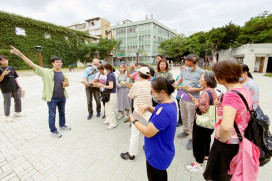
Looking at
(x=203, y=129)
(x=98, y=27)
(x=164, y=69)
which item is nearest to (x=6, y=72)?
(x=164, y=69)

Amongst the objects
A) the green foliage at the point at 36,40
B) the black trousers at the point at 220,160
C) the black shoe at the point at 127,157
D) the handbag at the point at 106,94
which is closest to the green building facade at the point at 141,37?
the green foliage at the point at 36,40

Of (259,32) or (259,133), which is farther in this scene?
(259,32)

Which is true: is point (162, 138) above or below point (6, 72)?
below

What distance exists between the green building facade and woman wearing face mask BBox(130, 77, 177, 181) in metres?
44.0

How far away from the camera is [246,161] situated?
1257 millimetres

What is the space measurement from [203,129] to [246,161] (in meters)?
0.95

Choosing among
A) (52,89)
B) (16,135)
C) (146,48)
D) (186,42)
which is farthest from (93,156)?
(146,48)

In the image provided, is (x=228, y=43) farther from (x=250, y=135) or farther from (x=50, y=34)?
(x=50, y=34)

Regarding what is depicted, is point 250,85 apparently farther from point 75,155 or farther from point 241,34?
point 241,34

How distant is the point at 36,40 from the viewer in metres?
22.9

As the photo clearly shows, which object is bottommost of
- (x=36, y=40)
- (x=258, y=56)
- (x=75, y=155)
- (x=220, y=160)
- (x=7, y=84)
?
(x=75, y=155)

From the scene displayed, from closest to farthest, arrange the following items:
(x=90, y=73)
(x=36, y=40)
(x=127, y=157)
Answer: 1. (x=127, y=157)
2. (x=90, y=73)
3. (x=36, y=40)

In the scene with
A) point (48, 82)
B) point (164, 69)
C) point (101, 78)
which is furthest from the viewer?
point (101, 78)

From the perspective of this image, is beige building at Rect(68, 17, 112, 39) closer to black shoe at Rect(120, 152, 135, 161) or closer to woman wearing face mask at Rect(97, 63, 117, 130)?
woman wearing face mask at Rect(97, 63, 117, 130)
